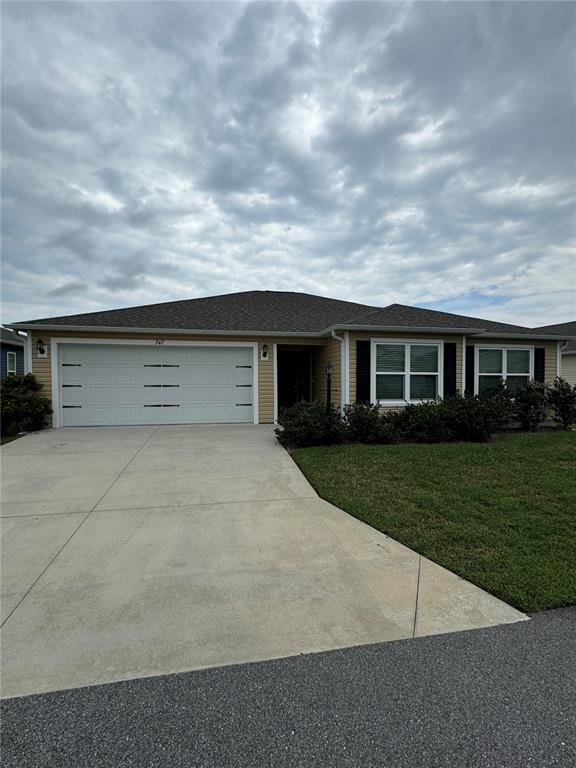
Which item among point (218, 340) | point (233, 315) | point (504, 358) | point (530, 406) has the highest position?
point (233, 315)

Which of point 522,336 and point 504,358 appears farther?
point 504,358

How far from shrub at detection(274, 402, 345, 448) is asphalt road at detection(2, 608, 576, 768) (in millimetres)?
5376

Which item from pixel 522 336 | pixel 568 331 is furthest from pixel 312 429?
pixel 568 331

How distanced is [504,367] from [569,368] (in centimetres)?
1015

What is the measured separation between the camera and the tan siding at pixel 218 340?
982 centimetres

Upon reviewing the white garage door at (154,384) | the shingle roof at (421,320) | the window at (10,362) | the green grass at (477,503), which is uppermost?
the shingle roof at (421,320)

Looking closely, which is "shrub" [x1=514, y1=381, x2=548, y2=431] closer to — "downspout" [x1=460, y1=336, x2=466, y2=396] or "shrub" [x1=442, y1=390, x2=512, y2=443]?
"downspout" [x1=460, y1=336, x2=466, y2=396]

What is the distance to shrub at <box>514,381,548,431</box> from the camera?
959cm

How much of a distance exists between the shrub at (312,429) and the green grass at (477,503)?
35cm

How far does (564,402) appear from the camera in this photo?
964 centimetres

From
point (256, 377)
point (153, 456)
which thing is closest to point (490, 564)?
point (153, 456)

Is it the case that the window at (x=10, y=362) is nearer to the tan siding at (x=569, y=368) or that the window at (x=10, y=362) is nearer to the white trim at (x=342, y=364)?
the white trim at (x=342, y=364)

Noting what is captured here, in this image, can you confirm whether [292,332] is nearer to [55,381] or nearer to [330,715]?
[55,381]

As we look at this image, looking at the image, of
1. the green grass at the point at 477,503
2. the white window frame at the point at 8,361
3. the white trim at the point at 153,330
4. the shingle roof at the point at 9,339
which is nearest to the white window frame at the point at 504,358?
the green grass at the point at 477,503
